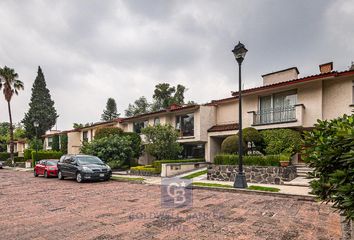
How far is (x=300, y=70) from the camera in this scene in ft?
68.8

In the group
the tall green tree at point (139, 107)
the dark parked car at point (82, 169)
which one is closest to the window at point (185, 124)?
the dark parked car at point (82, 169)

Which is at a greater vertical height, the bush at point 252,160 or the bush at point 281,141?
the bush at point 281,141

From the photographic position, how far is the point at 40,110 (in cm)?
4988

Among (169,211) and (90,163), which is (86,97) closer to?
(90,163)

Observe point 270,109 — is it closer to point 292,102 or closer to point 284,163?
point 292,102

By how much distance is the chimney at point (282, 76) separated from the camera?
19.6 metres

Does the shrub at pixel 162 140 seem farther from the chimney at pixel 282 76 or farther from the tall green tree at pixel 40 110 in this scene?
the tall green tree at pixel 40 110

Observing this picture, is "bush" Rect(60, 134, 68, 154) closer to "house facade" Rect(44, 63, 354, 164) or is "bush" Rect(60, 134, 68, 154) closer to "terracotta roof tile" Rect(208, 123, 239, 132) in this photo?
"house facade" Rect(44, 63, 354, 164)

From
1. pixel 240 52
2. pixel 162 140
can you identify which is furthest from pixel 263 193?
pixel 162 140

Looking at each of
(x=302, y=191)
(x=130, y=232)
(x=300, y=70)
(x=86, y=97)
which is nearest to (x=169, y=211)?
(x=130, y=232)

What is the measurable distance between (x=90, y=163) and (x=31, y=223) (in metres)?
10.3

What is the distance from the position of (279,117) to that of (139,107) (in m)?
50.2

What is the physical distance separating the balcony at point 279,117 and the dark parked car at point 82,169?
11.3m

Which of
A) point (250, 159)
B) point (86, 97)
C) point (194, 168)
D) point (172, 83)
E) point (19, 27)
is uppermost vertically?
point (172, 83)
